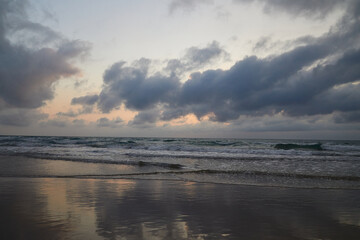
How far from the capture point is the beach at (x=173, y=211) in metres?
3.81

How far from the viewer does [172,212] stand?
4.91m

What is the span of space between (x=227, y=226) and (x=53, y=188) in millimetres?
5436

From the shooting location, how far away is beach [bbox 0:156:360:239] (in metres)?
3.81

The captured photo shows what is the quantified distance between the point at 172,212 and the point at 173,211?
0.08m

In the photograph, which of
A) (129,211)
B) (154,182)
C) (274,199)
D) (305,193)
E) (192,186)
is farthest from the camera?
(154,182)

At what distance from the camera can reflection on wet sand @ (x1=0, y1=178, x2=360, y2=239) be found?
12.5 feet

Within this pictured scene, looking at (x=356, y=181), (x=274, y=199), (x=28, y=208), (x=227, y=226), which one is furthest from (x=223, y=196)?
(x=356, y=181)

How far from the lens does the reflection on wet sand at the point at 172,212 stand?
3.81 m

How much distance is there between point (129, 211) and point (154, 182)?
3.40m

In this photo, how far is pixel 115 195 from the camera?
6.26 metres

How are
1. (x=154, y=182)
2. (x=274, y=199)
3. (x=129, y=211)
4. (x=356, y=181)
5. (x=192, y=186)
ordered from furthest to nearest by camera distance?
(x=356, y=181)
(x=154, y=182)
(x=192, y=186)
(x=274, y=199)
(x=129, y=211)

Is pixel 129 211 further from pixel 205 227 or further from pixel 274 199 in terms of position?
pixel 274 199

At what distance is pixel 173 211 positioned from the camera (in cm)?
498

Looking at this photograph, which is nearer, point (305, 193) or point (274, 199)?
point (274, 199)
